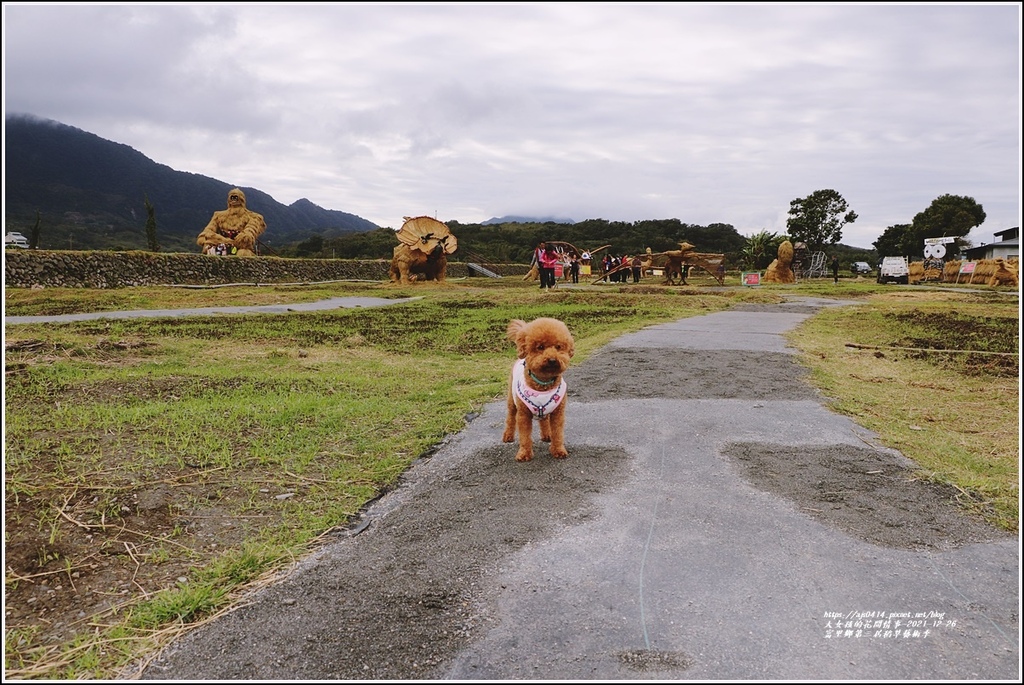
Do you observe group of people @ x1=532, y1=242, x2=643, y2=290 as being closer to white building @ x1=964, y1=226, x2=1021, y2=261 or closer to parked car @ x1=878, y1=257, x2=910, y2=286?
parked car @ x1=878, y1=257, x2=910, y2=286

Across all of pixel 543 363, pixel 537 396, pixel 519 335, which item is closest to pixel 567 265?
pixel 519 335

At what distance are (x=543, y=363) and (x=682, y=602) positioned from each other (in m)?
1.66

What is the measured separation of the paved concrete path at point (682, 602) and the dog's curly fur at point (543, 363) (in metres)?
0.26

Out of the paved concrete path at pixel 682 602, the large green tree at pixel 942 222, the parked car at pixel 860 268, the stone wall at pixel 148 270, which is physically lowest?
the paved concrete path at pixel 682 602

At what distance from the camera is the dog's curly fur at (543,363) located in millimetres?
3766

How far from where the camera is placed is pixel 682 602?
2357 mm

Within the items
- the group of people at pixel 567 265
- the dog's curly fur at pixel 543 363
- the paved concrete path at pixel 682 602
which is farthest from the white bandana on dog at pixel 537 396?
the group of people at pixel 567 265

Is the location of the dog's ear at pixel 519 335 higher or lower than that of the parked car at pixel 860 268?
lower

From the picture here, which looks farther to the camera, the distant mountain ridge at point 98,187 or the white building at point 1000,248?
the distant mountain ridge at point 98,187

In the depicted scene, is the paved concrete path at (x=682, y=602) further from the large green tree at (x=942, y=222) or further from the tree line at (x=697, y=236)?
the large green tree at (x=942, y=222)

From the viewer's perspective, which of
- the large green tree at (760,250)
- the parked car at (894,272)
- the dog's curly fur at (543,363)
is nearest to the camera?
the dog's curly fur at (543,363)

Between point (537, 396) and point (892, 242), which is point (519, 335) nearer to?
point (537, 396)

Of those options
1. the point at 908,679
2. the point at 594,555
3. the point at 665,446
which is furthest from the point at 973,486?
the point at 594,555

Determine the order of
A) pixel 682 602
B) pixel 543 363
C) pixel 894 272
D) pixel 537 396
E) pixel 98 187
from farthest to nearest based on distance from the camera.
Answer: pixel 98 187, pixel 894 272, pixel 537 396, pixel 543 363, pixel 682 602
